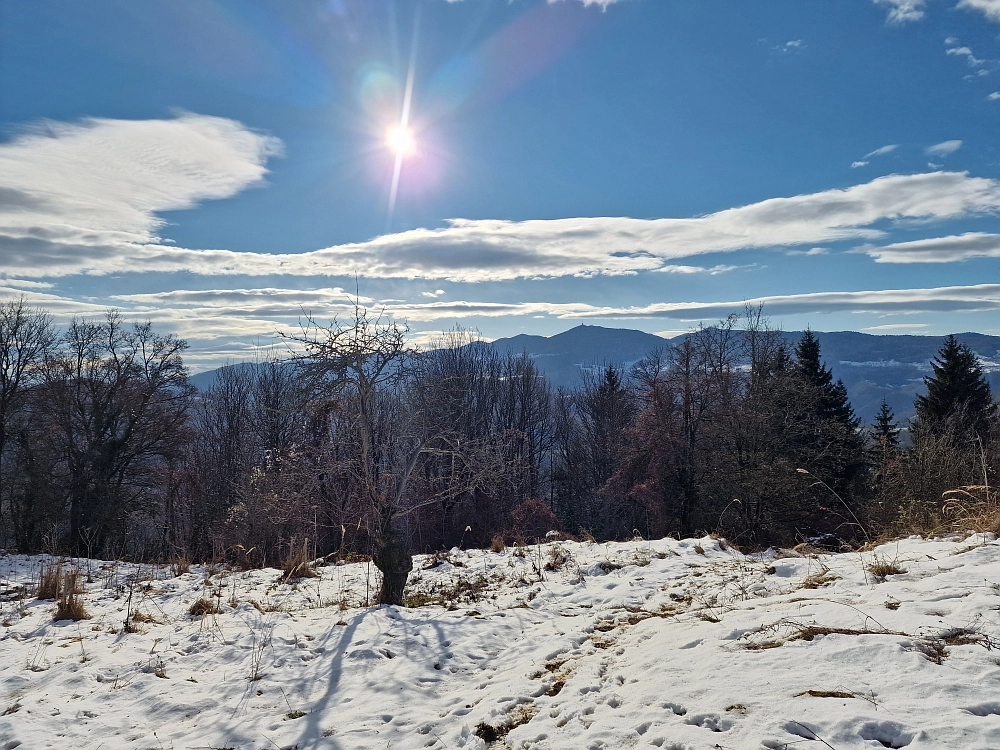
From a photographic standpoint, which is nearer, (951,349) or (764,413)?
(764,413)

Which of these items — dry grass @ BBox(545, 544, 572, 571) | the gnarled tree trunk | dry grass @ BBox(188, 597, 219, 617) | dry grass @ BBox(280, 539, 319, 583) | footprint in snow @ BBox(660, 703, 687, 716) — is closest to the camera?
footprint in snow @ BBox(660, 703, 687, 716)

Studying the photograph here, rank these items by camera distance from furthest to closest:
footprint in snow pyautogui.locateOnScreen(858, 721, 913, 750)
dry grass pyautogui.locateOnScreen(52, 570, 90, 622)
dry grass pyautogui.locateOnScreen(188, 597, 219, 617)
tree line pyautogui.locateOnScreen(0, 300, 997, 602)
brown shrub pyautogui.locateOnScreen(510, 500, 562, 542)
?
brown shrub pyautogui.locateOnScreen(510, 500, 562, 542), tree line pyautogui.locateOnScreen(0, 300, 997, 602), dry grass pyautogui.locateOnScreen(188, 597, 219, 617), dry grass pyautogui.locateOnScreen(52, 570, 90, 622), footprint in snow pyautogui.locateOnScreen(858, 721, 913, 750)

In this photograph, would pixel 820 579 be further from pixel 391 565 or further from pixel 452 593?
pixel 391 565

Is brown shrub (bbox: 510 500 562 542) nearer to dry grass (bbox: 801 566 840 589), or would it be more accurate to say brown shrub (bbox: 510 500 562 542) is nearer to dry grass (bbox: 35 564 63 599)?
dry grass (bbox: 35 564 63 599)

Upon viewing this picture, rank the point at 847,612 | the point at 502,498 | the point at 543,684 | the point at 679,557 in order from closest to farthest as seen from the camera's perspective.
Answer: the point at 847,612 < the point at 543,684 < the point at 679,557 < the point at 502,498

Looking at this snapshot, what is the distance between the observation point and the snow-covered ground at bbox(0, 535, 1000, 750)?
3076mm

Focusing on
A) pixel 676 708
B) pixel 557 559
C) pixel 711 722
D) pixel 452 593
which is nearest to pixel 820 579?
pixel 676 708

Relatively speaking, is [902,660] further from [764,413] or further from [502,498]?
[502,498]

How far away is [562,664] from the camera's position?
487 centimetres

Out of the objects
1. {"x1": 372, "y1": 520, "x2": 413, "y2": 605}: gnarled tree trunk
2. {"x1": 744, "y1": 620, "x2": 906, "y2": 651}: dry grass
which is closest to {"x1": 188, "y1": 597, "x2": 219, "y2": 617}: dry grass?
{"x1": 372, "y1": 520, "x2": 413, "y2": 605}: gnarled tree trunk

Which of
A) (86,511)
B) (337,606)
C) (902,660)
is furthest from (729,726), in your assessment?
(86,511)

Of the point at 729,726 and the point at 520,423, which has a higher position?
the point at 729,726

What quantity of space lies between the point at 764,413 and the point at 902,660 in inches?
814

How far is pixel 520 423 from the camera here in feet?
138
